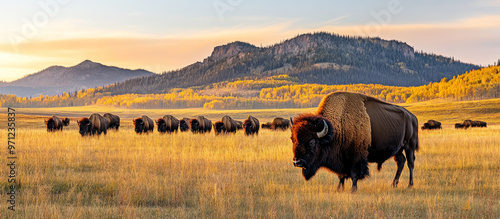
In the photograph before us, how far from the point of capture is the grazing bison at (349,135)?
859cm

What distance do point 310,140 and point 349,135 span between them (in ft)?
4.23

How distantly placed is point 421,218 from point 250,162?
7667 mm

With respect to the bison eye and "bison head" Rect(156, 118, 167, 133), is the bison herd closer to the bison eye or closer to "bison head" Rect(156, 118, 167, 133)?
"bison head" Rect(156, 118, 167, 133)

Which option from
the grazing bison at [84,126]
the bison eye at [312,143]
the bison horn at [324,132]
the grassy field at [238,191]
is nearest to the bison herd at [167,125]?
the grazing bison at [84,126]

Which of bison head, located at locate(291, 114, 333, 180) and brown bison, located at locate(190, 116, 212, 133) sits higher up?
bison head, located at locate(291, 114, 333, 180)

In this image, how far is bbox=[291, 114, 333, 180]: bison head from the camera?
8.44 metres

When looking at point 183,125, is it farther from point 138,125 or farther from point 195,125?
point 138,125

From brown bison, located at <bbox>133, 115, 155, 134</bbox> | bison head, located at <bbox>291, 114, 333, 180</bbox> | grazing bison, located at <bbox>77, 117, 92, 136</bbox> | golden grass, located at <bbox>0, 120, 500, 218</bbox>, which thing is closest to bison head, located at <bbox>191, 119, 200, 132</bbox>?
brown bison, located at <bbox>133, 115, 155, 134</bbox>

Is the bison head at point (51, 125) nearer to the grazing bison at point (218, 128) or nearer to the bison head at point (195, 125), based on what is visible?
the bison head at point (195, 125)

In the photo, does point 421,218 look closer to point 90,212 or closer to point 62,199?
point 90,212

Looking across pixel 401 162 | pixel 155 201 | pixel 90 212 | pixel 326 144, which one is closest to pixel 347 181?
pixel 401 162

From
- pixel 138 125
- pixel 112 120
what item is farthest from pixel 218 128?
pixel 112 120

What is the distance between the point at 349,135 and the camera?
9414mm

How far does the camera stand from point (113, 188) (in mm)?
9430
